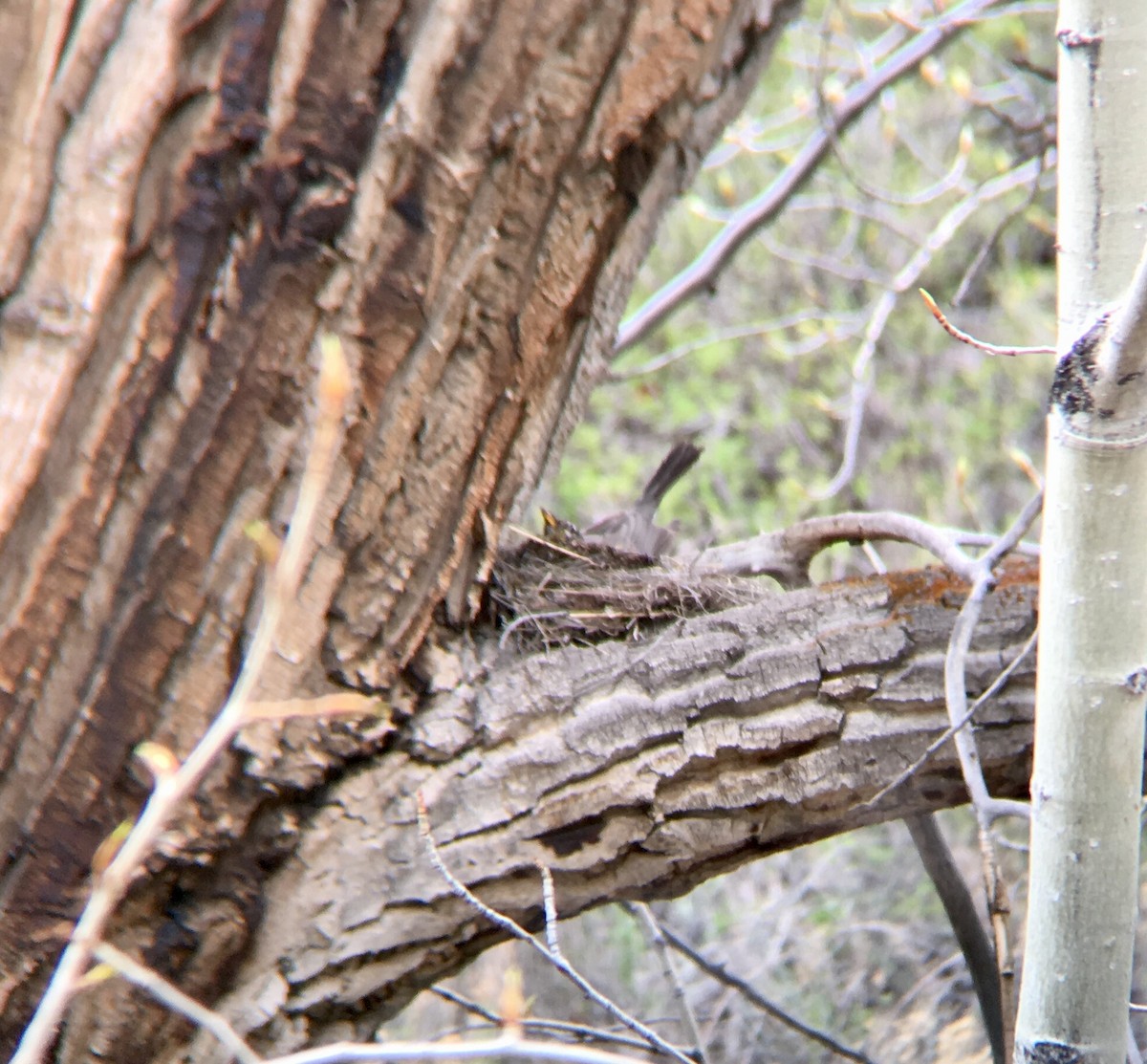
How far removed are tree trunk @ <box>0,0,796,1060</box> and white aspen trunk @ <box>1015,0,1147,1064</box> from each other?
42 centimetres

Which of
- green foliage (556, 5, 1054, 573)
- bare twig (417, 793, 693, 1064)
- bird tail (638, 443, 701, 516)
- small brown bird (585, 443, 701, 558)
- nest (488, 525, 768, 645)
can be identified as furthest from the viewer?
green foliage (556, 5, 1054, 573)

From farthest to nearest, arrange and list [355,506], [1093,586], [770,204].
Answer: [770,204] < [355,506] < [1093,586]

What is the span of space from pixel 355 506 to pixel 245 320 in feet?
0.80

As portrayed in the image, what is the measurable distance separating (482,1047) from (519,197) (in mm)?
855

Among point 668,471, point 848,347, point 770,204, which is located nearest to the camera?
point 668,471

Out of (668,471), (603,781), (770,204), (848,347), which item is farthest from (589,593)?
(848,347)

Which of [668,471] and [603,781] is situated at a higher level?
[668,471]

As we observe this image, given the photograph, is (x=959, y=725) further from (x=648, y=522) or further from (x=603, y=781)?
(x=648, y=522)

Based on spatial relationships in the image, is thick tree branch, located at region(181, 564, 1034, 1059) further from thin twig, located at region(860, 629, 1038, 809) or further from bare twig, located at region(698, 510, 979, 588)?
bare twig, located at region(698, 510, 979, 588)

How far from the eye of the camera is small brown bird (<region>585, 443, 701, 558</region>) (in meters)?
2.19

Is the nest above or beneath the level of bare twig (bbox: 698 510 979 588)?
beneath

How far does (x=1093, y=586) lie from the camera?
1.10m

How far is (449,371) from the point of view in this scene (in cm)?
125

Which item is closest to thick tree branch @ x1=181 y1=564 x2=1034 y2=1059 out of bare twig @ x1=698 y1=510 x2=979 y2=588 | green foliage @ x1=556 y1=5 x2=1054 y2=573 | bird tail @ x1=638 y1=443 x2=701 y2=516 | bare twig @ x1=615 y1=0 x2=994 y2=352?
bare twig @ x1=698 y1=510 x2=979 y2=588
